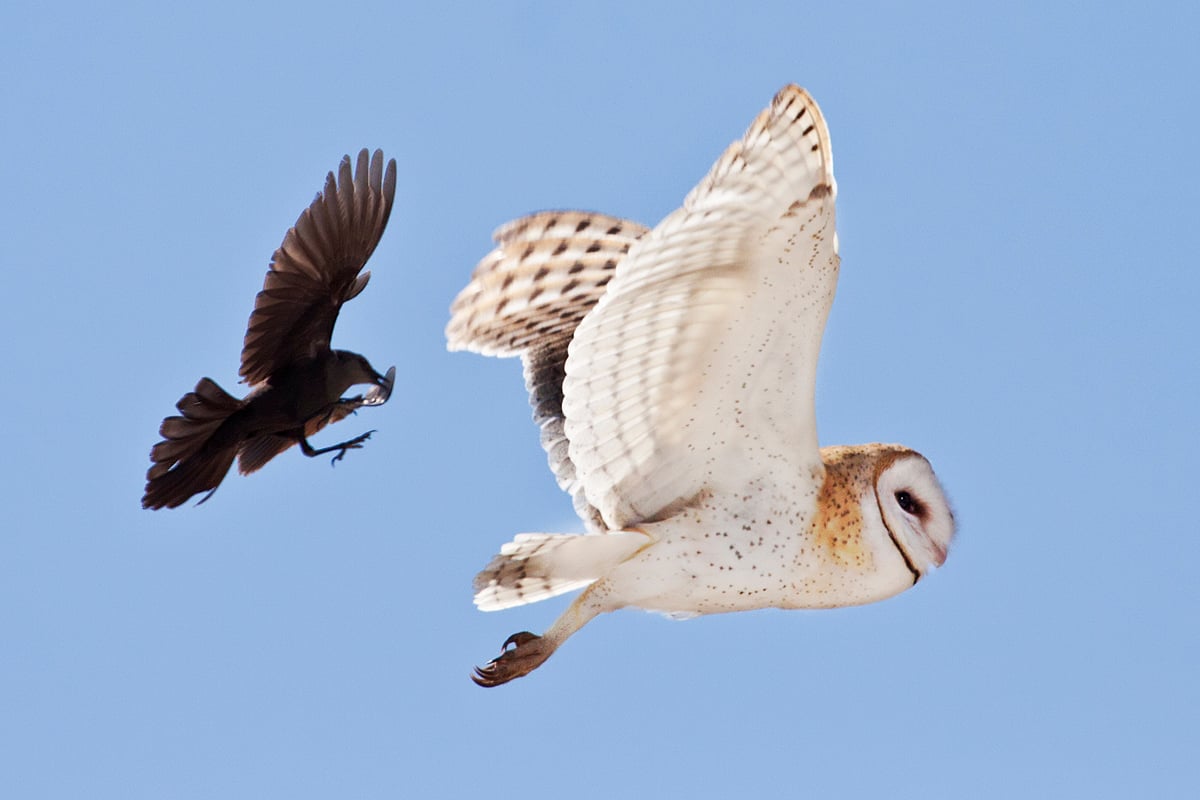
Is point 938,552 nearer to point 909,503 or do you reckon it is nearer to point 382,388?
point 909,503

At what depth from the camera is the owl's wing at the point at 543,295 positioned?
513 cm

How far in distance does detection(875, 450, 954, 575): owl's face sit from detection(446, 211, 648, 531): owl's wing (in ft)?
3.29

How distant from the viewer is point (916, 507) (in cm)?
475

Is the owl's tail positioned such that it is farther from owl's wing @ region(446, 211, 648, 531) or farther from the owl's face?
the owl's face

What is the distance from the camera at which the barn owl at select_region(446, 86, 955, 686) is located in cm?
410

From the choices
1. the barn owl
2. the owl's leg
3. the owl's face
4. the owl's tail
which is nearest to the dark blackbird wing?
the barn owl

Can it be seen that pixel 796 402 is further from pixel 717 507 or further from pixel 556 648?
pixel 556 648

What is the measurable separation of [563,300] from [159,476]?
1.41 meters

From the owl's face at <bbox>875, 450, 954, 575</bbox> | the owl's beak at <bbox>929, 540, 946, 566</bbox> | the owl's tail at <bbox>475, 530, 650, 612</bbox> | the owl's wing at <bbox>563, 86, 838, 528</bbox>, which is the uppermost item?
the owl's wing at <bbox>563, 86, 838, 528</bbox>

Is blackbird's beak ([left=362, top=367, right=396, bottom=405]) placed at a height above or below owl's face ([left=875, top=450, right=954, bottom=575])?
above

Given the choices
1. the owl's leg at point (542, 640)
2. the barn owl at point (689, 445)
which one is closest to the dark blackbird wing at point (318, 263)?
the barn owl at point (689, 445)

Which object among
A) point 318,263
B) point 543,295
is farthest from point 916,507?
point 318,263

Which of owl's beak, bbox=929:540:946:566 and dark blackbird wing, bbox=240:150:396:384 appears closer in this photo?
dark blackbird wing, bbox=240:150:396:384

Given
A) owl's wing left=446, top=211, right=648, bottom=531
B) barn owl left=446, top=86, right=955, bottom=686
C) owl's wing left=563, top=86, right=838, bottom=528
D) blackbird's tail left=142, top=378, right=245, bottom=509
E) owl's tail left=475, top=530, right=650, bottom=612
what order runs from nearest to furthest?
owl's wing left=563, top=86, right=838, bottom=528
barn owl left=446, top=86, right=955, bottom=686
blackbird's tail left=142, top=378, right=245, bottom=509
owl's tail left=475, top=530, right=650, bottom=612
owl's wing left=446, top=211, right=648, bottom=531
